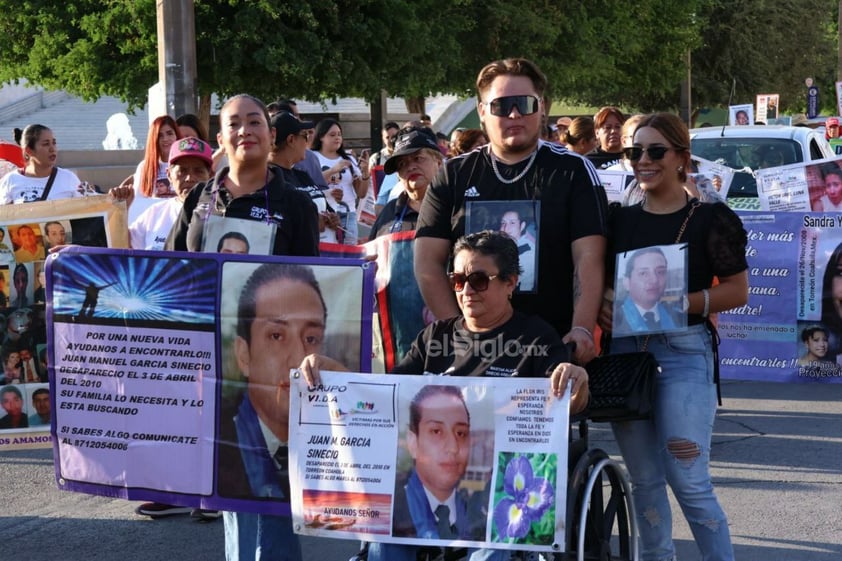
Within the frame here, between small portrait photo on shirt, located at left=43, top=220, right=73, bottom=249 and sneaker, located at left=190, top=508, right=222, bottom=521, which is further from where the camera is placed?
sneaker, located at left=190, top=508, right=222, bottom=521

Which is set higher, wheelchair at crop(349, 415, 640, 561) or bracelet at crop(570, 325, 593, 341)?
bracelet at crop(570, 325, 593, 341)

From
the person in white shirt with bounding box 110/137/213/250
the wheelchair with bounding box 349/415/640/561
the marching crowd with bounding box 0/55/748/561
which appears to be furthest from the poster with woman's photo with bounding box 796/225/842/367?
the person in white shirt with bounding box 110/137/213/250

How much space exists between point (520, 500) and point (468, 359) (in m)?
0.55

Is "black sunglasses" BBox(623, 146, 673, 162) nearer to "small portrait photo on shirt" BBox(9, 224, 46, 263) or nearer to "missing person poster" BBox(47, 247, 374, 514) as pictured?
"missing person poster" BBox(47, 247, 374, 514)

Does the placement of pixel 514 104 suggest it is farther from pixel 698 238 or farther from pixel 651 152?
pixel 698 238

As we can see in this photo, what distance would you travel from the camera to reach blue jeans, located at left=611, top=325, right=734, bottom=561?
182 inches

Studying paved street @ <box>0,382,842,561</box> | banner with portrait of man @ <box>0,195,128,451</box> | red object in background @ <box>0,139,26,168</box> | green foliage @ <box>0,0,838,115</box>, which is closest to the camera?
banner with portrait of man @ <box>0,195,128,451</box>

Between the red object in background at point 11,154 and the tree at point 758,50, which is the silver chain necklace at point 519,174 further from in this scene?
the tree at point 758,50

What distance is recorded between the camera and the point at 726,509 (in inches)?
261

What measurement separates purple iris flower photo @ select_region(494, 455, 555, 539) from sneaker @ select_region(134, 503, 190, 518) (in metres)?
3.17

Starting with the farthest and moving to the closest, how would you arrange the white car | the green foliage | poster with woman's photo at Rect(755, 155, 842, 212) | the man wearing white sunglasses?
the green foliage
the white car
poster with woman's photo at Rect(755, 155, 842, 212)
the man wearing white sunglasses

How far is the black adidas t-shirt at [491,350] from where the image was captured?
13.6ft

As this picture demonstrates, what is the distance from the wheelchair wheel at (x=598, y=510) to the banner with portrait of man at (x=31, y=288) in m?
2.30

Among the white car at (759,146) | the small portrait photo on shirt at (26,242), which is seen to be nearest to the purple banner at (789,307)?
the small portrait photo on shirt at (26,242)
